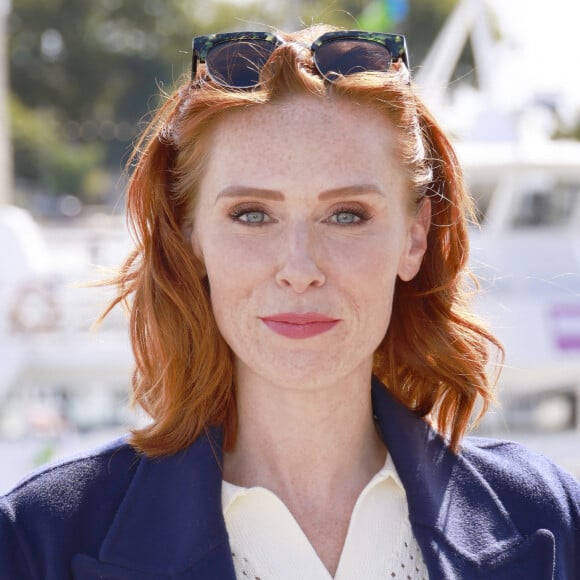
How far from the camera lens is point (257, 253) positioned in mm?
2061

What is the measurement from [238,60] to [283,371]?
0.66 metres

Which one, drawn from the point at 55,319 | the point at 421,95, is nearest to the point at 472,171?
the point at 55,319

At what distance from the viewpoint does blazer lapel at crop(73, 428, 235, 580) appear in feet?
6.42

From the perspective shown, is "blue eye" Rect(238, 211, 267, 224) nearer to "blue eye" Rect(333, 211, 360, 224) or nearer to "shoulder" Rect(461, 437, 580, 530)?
"blue eye" Rect(333, 211, 360, 224)

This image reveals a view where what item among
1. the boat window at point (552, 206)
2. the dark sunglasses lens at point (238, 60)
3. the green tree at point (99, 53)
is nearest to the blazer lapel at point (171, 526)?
the dark sunglasses lens at point (238, 60)

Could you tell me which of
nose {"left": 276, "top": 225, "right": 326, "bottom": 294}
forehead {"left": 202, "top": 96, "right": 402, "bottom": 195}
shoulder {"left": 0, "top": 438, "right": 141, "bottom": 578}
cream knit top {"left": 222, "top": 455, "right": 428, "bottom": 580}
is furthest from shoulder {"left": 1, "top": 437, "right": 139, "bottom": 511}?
forehead {"left": 202, "top": 96, "right": 402, "bottom": 195}

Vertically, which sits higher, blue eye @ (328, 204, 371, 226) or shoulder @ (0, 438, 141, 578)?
blue eye @ (328, 204, 371, 226)

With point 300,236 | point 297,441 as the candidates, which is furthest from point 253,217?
point 297,441

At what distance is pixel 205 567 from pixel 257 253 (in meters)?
0.63

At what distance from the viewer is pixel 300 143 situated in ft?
6.75

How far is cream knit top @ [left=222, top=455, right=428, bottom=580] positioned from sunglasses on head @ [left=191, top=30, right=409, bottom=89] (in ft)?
2.88

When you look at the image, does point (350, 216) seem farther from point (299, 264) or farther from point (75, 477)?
point (75, 477)

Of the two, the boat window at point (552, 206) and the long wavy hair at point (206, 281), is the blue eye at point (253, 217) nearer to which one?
the long wavy hair at point (206, 281)

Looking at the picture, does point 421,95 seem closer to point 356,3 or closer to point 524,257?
point 524,257
